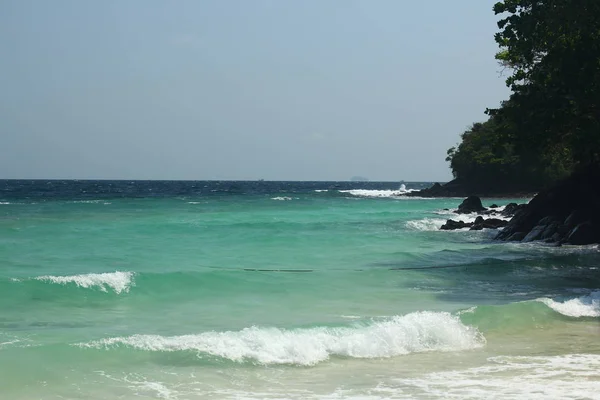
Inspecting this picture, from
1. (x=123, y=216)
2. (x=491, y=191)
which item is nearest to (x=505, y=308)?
(x=123, y=216)

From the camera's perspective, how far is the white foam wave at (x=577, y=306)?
47.0 ft

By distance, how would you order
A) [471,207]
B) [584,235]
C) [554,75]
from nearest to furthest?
[554,75]
[584,235]
[471,207]

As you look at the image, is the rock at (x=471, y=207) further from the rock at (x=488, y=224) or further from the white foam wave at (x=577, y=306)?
the white foam wave at (x=577, y=306)

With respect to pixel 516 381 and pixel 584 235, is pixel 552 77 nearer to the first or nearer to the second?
pixel 584 235

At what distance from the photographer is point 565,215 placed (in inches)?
1176

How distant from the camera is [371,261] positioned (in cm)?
2395

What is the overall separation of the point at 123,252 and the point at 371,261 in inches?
347

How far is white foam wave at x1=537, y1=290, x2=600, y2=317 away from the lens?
14.3 m

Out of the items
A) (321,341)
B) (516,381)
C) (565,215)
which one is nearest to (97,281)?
(321,341)

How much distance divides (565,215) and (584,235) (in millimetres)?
2970

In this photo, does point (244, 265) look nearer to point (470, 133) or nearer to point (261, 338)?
point (261, 338)

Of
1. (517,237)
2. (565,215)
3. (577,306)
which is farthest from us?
(517,237)

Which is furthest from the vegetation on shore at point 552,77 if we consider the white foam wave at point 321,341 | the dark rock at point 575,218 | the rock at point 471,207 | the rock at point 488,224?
the rock at point 471,207

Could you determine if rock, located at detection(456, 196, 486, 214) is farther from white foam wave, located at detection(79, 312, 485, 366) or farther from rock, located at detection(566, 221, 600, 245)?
white foam wave, located at detection(79, 312, 485, 366)
